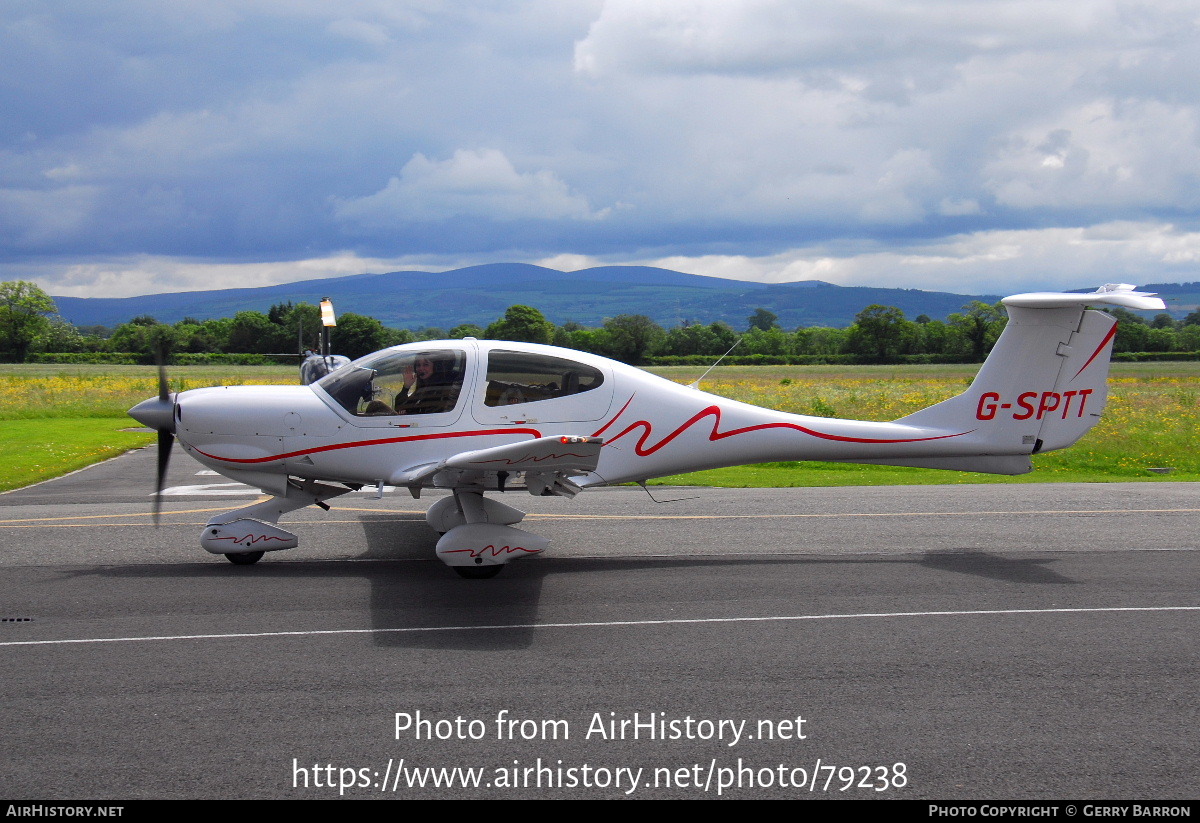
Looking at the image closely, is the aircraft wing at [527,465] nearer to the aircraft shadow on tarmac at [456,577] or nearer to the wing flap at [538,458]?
the wing flap at [538,458]

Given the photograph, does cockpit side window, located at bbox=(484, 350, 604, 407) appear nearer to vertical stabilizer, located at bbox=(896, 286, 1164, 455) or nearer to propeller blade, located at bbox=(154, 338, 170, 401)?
propeller blade, located at bbox=(154, 338, 170, 401)

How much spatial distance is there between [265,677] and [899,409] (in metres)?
30.9

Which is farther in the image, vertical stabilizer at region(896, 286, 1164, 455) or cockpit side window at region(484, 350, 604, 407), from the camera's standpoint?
vertical stabilizer at region(896, 286, 1164, 455)

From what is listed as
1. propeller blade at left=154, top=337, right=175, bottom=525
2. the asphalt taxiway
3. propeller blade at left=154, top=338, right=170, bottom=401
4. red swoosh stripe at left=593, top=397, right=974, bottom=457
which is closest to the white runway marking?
the asphalt taxiway

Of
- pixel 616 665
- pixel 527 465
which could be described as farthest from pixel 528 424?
pixel 616 665

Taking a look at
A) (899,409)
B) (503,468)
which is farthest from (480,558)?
(899,409)

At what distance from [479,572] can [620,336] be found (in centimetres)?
2680

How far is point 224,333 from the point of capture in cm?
7231

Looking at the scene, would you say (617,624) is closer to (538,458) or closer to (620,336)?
(538,458)

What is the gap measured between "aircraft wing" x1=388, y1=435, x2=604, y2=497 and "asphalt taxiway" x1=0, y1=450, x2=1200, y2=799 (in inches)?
40.2

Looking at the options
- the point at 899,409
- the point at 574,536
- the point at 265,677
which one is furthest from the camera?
the point at 899,409

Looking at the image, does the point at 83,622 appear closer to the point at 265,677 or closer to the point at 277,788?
the point at 265,677

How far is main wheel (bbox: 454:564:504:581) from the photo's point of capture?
9.41m
